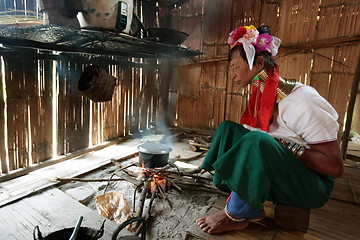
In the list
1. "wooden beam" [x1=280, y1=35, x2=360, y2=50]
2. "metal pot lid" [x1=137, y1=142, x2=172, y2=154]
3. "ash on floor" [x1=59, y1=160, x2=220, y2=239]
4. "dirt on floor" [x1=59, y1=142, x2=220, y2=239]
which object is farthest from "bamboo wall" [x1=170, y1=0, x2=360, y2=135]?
"ash on floor" [x1=59, y1=160, x2=220, y2=239]

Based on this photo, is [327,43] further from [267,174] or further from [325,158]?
[267,174]

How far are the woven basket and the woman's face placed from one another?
1607 millimetres

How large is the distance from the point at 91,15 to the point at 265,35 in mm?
1686

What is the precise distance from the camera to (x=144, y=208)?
2.60 meters

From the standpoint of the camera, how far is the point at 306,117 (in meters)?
1.80

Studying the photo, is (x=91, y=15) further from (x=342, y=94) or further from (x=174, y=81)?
(x=342, y=94)

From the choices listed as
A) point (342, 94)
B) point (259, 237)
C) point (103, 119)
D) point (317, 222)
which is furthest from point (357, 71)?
point (103, 119)

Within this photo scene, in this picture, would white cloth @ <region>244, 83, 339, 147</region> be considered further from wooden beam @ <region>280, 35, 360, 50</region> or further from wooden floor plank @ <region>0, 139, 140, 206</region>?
wooden beam @ <region>280, 35, 360, 50</region>

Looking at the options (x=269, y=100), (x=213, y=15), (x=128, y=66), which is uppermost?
(x=213, y=15)

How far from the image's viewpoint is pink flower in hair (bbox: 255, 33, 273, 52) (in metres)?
2.05

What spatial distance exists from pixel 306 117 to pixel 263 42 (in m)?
0.74

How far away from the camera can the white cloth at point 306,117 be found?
5.76 feet

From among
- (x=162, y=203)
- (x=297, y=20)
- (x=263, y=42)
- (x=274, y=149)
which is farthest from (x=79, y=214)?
(x=297, y=20)

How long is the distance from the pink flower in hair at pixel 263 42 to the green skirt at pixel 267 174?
0.77 m
